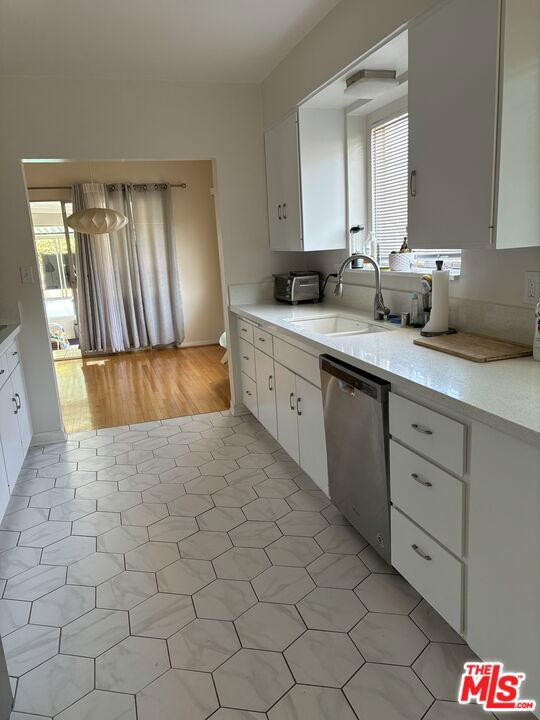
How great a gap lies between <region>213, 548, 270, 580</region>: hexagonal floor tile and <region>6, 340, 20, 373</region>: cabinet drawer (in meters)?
1.81

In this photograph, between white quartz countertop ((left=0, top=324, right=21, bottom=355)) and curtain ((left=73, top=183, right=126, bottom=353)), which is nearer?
white quartz countertop ((left=0, top=324, right=21, bottom=355))

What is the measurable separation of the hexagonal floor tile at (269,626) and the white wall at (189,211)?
5684mm

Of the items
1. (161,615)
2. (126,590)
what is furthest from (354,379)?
(126,590)

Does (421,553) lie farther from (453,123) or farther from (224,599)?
(453,123)

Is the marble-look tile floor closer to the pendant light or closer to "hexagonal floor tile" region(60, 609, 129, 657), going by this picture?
"hexagonal floor tile" region(60, 609, 129, 657)

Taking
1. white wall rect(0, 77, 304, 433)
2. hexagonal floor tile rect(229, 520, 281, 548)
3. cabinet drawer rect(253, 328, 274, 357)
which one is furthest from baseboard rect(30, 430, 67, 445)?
hexagonal floor tile rect(229, 520, 281, 548)

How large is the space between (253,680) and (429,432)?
96 cm

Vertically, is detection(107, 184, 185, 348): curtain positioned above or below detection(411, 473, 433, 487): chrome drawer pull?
above

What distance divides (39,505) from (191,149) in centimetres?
261

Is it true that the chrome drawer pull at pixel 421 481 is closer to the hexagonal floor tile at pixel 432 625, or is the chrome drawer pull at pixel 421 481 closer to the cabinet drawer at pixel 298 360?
the hexagonal floor tile at pixel 432 625

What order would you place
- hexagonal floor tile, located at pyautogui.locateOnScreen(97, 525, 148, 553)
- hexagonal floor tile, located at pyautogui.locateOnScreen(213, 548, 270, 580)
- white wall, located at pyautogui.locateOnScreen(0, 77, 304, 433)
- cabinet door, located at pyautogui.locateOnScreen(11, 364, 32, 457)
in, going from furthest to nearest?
white wall, located at pyautogui.locateOnScreen(0, 77, 304, 433) < cabinet door, located at pyautogui.locateOnScreen(11, 364, 32, 457) < hexagonal floor tile, located at pyautogui.locateOnScreen(97, 525, 148, 553) < hexagonal floor tile, located at pyautogui.locateOnScreen(213, 548, 270, 580)

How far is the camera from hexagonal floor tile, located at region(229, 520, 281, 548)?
7.75ft

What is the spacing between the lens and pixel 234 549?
2.32 meters

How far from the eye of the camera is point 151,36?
2891mm
